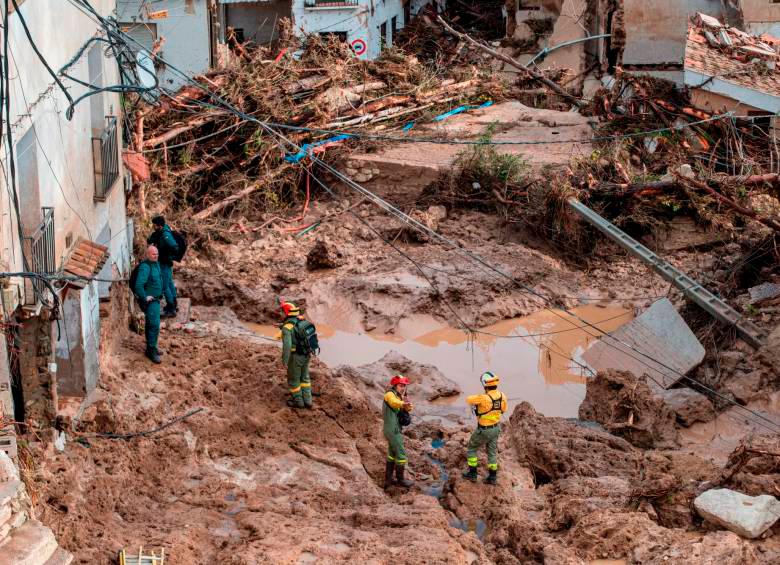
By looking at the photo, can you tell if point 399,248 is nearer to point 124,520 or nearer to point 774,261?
point 774,261

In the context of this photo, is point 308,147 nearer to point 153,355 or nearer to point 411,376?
point 411,376

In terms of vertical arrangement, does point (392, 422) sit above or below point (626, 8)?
below

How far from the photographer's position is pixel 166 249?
14.8 metres

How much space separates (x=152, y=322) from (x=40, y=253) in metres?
2.92

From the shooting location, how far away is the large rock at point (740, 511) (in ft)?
33.6

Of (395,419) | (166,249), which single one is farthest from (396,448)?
(166,249)

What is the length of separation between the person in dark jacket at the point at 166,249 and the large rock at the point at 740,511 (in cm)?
743

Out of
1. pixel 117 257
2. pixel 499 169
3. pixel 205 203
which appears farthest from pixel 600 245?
pixel 117 257

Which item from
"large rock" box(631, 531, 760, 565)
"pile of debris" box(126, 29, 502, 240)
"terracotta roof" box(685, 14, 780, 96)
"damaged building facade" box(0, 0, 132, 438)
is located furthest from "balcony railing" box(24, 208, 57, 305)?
"terracotta roof" box(685, 14, 780, 96)

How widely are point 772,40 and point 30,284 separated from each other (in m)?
17.3

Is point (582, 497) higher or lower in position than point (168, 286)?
lower

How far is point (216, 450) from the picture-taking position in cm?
1245

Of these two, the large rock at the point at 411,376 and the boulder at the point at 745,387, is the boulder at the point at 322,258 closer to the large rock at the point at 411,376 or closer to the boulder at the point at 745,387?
the large rock at the point at 411,376

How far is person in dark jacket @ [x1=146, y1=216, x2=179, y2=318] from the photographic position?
1475cm
